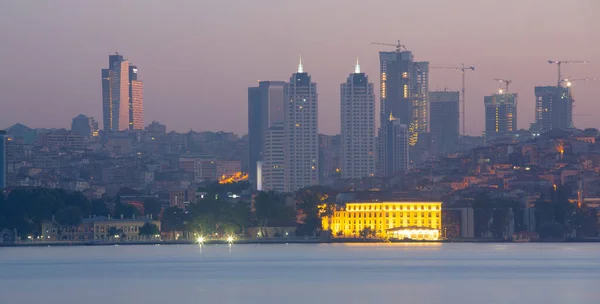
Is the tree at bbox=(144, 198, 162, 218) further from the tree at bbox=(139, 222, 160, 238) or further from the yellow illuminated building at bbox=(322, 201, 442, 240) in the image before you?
the yellow illuminated building at bbox=(322, 201, 442, 240)

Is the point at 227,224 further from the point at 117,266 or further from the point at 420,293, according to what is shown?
the point at 420,293

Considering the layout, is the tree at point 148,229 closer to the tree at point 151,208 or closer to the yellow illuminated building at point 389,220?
the tree at point 151,208

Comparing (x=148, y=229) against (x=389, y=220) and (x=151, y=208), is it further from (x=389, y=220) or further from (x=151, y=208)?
(x=389, y=220)

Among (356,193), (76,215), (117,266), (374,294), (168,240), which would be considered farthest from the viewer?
(356,193)

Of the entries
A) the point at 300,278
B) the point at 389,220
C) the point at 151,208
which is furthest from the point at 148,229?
the point at 300,278

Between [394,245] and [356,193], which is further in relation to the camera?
[356,193]

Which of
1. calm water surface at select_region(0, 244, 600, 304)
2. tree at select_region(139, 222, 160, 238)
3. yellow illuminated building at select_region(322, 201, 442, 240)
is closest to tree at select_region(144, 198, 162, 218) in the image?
tree at select_region(139, 222, 160, 238)

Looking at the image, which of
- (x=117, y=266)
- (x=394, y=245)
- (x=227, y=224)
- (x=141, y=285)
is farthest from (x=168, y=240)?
(x=141, y=285)
